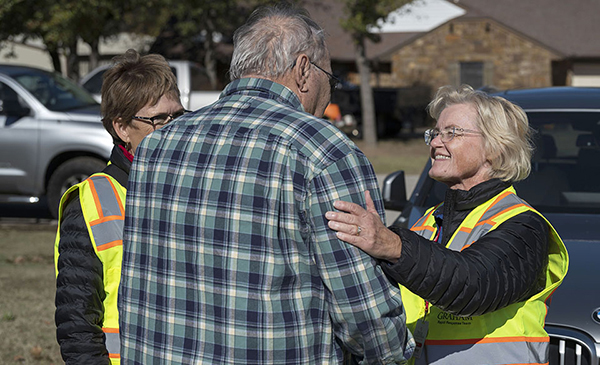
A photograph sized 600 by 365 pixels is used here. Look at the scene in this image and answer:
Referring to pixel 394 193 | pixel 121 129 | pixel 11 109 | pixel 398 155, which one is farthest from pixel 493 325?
pixel 398 155

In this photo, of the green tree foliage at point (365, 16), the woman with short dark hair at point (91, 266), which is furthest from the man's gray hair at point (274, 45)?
the green tree foliage at point (365, 16)

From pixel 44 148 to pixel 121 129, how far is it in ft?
23.7

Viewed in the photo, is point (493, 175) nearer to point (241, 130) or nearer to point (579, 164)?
point (241, 130)

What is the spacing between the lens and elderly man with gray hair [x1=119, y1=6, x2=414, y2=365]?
6.41ft

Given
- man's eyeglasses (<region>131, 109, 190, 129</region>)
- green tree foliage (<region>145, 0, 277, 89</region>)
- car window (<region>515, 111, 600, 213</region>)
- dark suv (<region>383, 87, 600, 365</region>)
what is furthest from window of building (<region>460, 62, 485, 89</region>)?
man's eyeglasses (<region>131, 109, 190, 129</region>)

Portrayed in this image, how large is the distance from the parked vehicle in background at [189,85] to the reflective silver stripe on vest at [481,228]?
1079 cm

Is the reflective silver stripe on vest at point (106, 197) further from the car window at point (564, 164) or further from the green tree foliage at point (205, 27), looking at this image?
the green tree foliage at point (205, 27)

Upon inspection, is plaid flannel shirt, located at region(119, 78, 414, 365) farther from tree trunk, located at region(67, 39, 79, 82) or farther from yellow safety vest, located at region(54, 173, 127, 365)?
tree trunk, located at region(67, 39, 79, 82)

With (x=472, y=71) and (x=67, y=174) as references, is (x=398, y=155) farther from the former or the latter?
(x=472, y=71)

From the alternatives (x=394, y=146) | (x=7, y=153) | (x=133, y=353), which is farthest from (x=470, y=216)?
(x=394, y=146)

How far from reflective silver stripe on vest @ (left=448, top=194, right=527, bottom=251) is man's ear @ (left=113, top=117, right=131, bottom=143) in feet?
4.20

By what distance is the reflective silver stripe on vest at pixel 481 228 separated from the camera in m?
2.42

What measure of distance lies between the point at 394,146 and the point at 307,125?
70.3ft

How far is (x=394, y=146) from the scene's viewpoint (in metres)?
23.2
